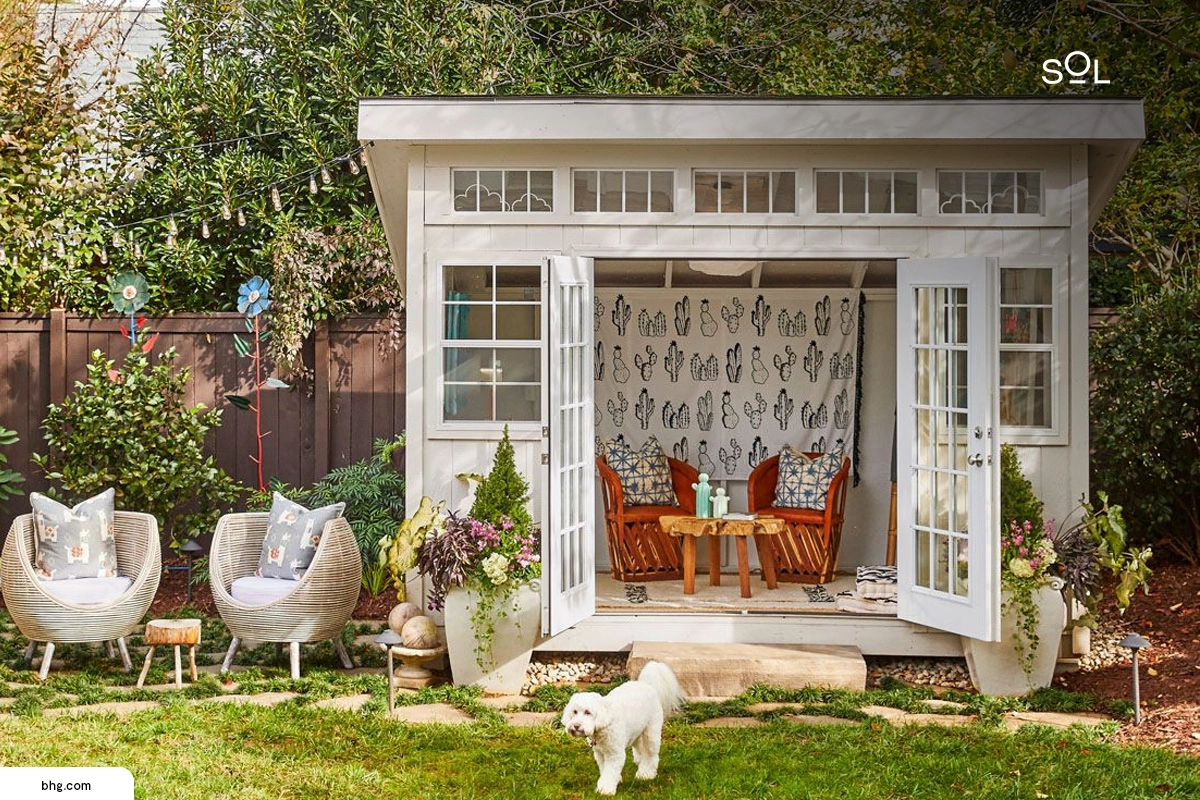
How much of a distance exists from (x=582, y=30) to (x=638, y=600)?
6.48 m

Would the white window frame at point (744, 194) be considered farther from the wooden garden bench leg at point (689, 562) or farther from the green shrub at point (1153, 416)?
the green shrub at point (1153, 416)

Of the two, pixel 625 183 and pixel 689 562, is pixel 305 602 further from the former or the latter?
pixel 625 183

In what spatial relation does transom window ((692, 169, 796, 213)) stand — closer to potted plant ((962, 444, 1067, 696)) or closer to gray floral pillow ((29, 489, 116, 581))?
potted plant ((962, 444, 1067, 696))

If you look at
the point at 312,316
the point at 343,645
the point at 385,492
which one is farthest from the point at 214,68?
the point at 343,645

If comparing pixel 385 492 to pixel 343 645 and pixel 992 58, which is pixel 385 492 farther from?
pixel 992 58

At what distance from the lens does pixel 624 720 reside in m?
4.73

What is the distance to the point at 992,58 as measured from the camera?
1105 cm

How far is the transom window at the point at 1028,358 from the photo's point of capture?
6777 mm

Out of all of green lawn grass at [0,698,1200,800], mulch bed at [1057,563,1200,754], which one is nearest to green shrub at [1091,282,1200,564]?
mulch bed at [1057,563,1200,754]

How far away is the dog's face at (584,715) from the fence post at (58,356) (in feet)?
20.9

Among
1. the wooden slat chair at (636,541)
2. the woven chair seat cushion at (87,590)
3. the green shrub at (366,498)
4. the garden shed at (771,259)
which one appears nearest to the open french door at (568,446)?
the garden shed at (771,259)

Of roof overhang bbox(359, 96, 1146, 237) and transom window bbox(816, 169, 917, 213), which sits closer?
roof overhang bbox(359, 96, 1146, 237)

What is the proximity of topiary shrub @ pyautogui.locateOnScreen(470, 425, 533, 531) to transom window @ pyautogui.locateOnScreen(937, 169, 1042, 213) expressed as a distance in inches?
99.9

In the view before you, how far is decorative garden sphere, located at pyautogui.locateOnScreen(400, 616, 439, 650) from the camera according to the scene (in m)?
6.61
